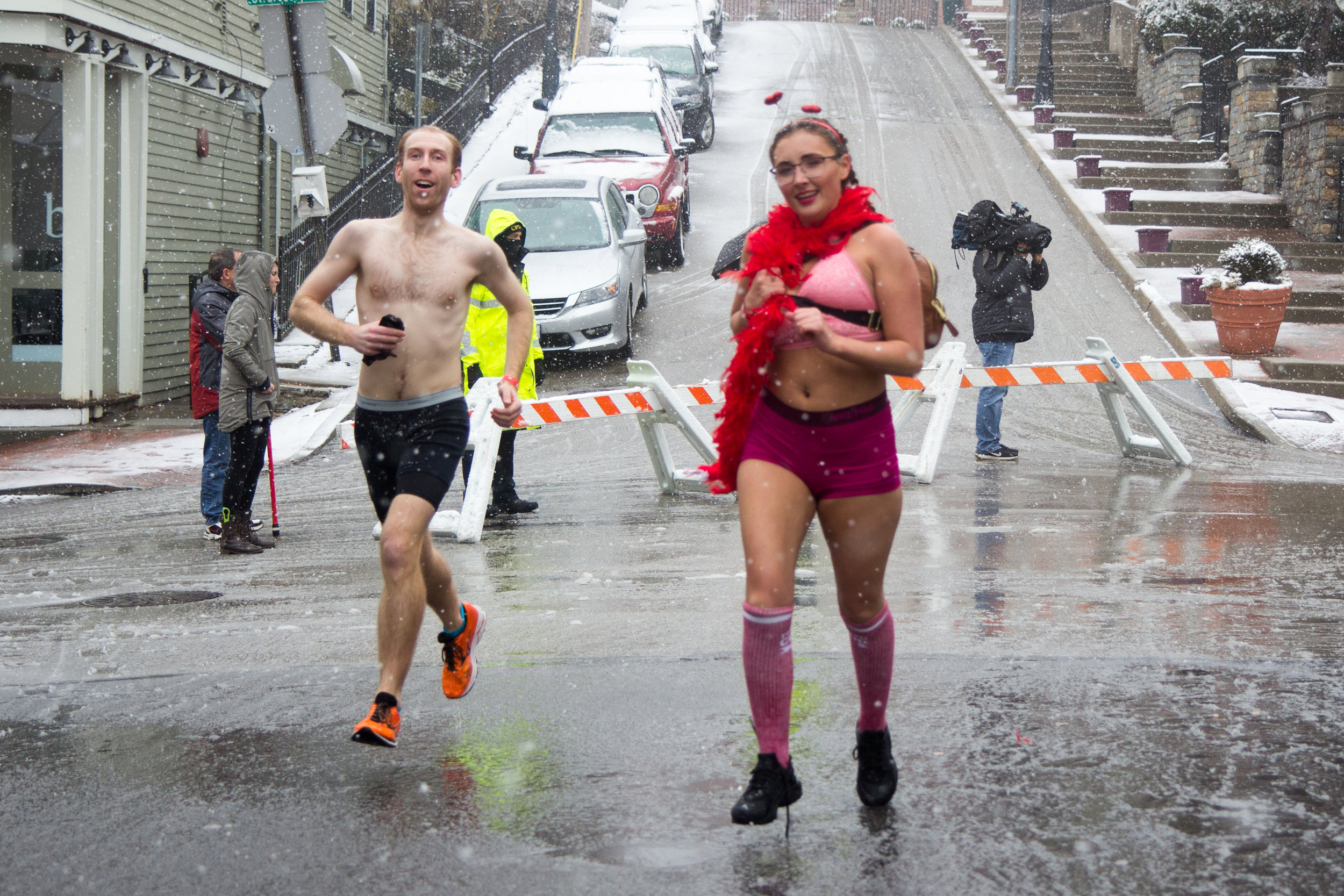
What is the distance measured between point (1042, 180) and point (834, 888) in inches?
920

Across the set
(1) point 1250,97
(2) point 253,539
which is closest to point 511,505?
(2) point 253,539

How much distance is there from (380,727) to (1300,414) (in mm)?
11181

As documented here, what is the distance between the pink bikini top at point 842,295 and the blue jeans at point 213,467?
5896 millimetres

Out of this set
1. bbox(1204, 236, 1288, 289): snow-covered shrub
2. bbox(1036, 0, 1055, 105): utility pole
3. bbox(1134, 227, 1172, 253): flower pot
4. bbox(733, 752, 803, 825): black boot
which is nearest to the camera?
bbox(733, 752, 803, 825): black boot

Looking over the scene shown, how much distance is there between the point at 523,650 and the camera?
5.57m

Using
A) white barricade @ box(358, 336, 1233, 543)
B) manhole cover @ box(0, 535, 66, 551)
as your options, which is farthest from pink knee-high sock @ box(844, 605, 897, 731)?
manhole cover @ box(0, 535, 66, 551)

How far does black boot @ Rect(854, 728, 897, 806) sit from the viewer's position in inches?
148

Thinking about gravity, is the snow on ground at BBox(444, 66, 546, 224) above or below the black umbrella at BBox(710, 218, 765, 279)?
above

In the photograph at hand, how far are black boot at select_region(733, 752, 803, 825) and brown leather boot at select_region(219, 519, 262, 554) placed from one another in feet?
17.6

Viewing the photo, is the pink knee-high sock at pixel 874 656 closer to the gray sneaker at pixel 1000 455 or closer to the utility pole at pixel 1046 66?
the gray sneaker at pixel 1000 455

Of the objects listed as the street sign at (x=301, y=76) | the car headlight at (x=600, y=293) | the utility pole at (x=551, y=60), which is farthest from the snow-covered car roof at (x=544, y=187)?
the utility pole at (x=551, y=60)

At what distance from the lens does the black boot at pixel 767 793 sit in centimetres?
347

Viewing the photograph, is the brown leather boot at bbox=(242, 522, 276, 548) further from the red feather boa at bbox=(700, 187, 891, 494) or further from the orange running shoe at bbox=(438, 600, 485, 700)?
the red feather boa at bbox=(700, 187, 891, 494)

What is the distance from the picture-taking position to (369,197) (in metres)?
21.4
